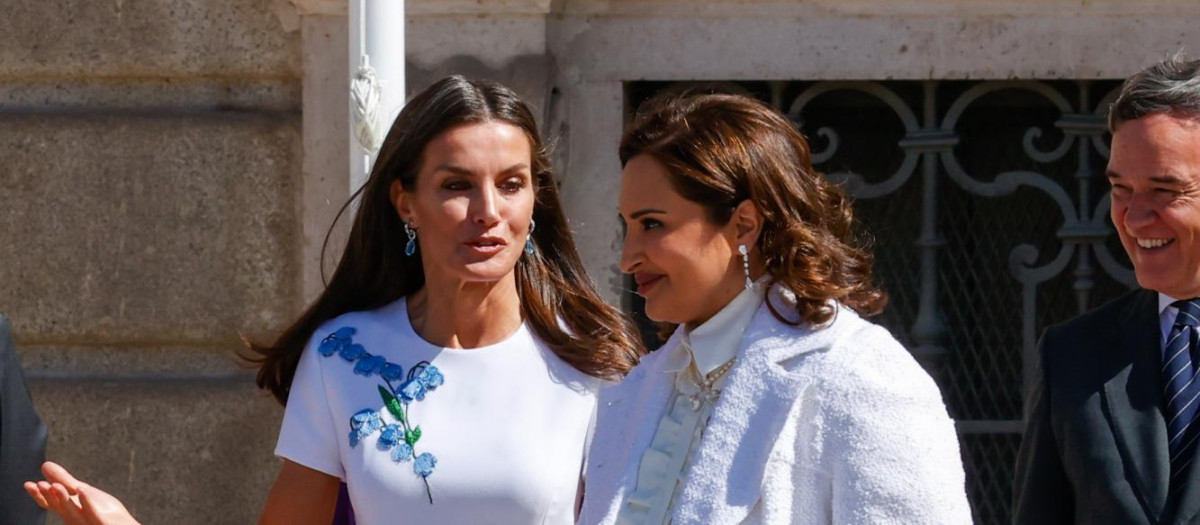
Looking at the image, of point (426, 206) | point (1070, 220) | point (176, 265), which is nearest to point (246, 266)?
point (176, 265)

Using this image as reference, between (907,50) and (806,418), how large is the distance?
2.14 metres

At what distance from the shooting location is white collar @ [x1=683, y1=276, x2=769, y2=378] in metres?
2.62

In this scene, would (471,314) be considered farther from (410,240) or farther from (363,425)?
(363,425)

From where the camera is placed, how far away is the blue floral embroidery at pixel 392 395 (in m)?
3.13

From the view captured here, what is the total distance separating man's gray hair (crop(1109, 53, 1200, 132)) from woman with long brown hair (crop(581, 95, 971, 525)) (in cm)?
66

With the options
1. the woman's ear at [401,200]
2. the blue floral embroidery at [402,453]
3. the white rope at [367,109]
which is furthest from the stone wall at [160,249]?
the blue floral embroidery at [402,453]

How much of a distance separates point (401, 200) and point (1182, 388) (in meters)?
1.30

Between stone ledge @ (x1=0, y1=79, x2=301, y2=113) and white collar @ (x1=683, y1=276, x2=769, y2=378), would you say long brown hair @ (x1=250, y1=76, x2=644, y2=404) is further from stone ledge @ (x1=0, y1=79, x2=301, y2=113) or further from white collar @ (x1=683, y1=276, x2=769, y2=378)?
stone ledge @ (x1=0, y1=79, x2=301, y2=113)

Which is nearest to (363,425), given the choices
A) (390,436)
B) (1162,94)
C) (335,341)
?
(390,436)

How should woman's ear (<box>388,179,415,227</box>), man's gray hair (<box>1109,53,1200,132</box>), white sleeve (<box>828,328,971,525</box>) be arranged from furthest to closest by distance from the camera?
woman's ear (<box>388,179,415,227</box>)
man's gray hair (<box>1109,53,1200,132</box>)
white sleeve (<box>828,328,971,525</box>)

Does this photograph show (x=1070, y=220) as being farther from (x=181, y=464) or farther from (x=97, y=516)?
(x=97, y=516)

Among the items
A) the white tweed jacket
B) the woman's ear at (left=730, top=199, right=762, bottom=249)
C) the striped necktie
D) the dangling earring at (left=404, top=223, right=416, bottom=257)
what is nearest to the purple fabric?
the dangling earring at (left=404, top=223, right=416, bottom=257)

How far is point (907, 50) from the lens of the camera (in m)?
4.47

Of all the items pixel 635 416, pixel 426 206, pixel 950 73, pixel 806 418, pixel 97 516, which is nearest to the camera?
pixel 806 418
